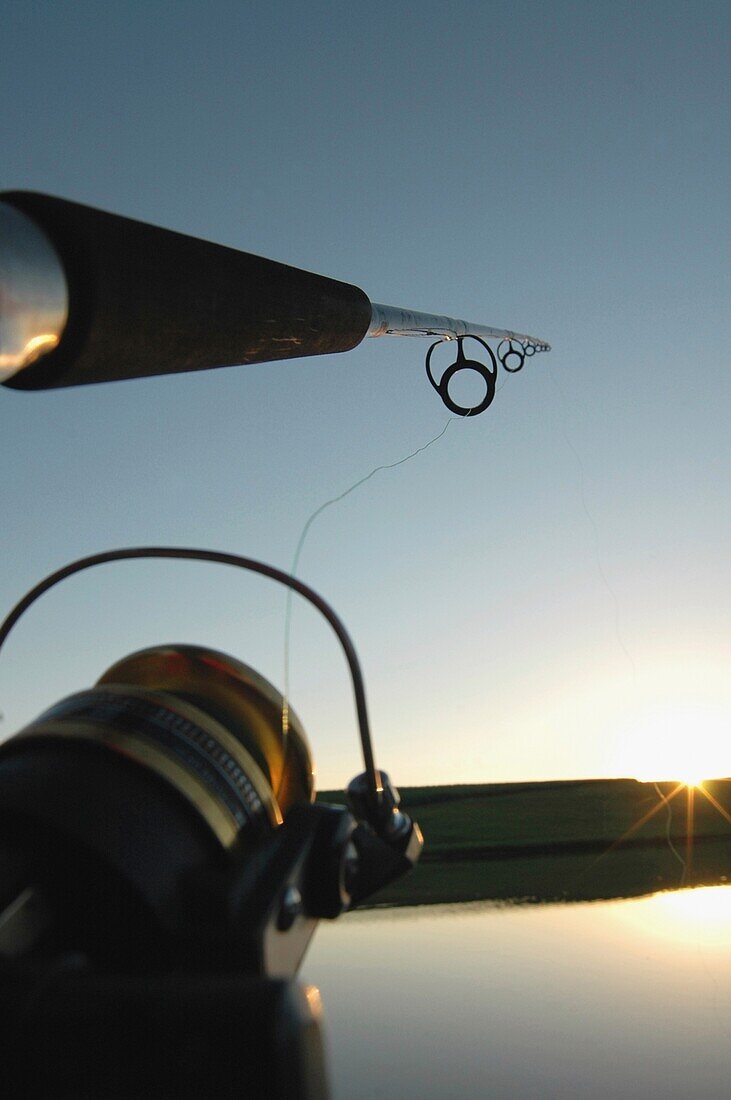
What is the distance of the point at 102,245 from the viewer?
961 mm

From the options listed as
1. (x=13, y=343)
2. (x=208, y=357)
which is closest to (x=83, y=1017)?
(x=13, y=343)

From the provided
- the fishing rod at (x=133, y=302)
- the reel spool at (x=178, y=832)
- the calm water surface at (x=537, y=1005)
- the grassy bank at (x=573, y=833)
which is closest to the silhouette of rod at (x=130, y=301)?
the fishing rod at (x=133, y=302)

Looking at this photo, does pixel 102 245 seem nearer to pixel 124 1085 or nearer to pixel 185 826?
pixel 185 826

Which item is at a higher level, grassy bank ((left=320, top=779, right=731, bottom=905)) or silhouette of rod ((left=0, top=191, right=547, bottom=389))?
silhouette of rod ((left=0, top=191, right=547, bottom=389))

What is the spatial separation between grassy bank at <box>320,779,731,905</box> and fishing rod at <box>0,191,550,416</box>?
10.6ft

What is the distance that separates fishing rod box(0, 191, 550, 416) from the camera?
77 cm

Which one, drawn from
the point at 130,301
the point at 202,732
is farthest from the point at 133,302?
the point at 202,732

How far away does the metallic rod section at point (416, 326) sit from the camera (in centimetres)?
181

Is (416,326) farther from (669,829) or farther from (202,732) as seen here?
(669,829)

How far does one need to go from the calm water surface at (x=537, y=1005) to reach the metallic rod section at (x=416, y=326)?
1415mm

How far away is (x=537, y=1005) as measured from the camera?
2.65 m

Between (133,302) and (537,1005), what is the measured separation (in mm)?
2192

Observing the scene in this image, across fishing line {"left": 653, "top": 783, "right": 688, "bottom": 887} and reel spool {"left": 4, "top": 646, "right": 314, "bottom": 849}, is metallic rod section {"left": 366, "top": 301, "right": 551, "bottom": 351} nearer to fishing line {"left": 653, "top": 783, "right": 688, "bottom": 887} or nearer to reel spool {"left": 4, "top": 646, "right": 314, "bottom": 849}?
reel spool {"left": 4, "top": 646, "right": 314, "bottom": 849}

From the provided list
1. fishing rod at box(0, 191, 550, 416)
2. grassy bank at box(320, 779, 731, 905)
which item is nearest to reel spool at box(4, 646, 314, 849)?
fishing rod at box(0, 191, 550, 416)
